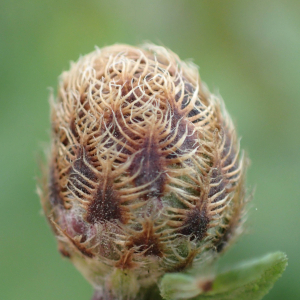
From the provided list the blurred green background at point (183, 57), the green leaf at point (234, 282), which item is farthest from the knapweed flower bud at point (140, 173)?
the blurred green background at point (183, 57)

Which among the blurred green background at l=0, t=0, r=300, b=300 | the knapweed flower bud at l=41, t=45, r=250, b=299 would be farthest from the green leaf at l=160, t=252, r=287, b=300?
the blurred green background at l=0, t=0, r=300, b=300

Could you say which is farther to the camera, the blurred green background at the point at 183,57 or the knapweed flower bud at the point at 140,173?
the blurred green background at the point at 183,57

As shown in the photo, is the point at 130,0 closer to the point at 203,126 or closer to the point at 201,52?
the point at 201,52

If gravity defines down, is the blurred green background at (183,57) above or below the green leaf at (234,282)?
above

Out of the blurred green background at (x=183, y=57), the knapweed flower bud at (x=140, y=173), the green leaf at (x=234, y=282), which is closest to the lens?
the knapweed flower bud at (x=140, y=173)

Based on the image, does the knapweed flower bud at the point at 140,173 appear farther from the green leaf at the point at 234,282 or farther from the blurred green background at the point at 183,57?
the blurred green background at the point at 183,57

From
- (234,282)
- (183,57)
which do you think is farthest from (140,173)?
(183,57)

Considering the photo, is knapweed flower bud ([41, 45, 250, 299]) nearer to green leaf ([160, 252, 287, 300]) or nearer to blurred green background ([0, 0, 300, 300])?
green leaf ([160, 252, 287, 300])
